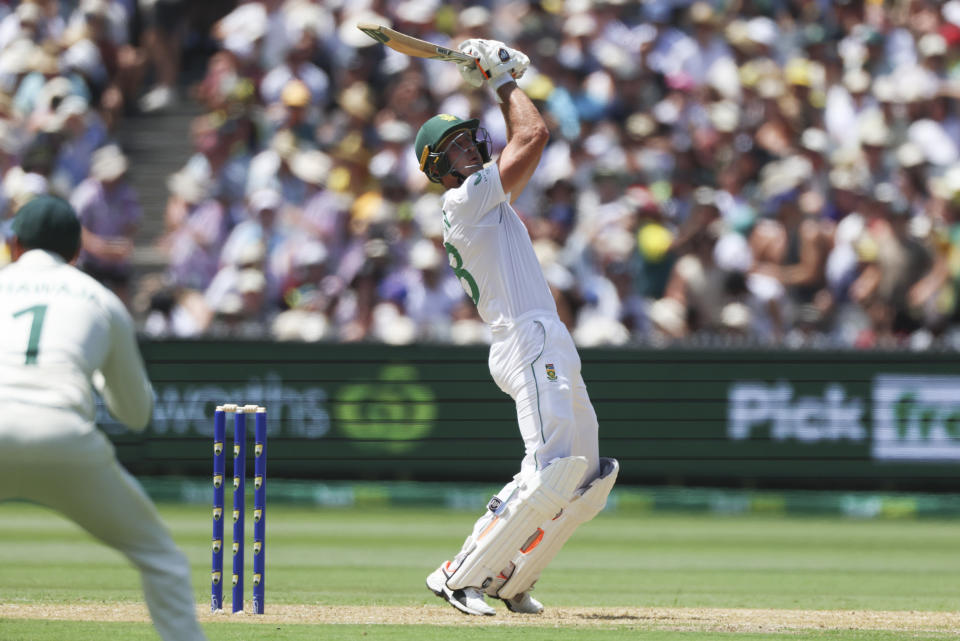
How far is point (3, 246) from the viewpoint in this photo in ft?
49.0

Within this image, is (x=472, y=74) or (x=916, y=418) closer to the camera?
(x=472, y=74)

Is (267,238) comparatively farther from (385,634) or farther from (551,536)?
(385,634)

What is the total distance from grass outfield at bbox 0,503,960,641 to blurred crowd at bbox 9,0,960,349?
73.5 inches

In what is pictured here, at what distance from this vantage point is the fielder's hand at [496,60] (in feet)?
24.6

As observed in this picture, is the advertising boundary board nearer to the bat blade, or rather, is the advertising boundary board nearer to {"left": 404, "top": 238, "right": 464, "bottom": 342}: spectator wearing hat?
{"left": 404, "top": 238, "right": 464, "bottom": 342}: spectator wearing hat

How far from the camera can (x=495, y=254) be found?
7.45 meters

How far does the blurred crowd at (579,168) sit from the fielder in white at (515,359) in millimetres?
6159

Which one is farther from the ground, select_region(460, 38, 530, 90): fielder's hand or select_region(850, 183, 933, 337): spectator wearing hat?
select_region(460, 38, 530, 90): fielder's hand

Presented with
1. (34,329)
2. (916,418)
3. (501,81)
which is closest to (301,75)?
(916,418)

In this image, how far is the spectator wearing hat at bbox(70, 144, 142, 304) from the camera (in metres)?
14.8

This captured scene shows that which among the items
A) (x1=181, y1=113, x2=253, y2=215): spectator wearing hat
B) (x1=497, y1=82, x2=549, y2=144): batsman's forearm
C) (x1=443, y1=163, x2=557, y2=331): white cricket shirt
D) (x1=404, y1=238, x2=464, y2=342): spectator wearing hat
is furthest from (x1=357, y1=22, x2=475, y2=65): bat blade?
(x1=181, y1=113, x2=253, y2=215): spectator wearing hat

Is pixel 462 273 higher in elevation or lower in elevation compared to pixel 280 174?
higher

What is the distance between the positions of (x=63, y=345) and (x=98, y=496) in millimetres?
469

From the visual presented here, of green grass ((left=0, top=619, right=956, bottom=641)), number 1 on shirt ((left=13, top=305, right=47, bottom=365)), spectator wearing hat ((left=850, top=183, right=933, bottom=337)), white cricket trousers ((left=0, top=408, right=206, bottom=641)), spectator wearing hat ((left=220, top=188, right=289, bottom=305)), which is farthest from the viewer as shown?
spectator wearing hat ((left=220, top=188, right=289, bottom=305))
